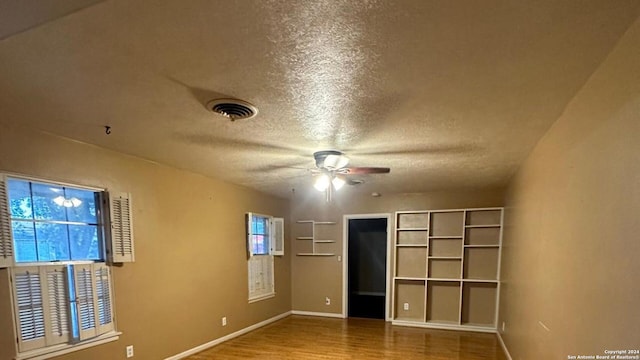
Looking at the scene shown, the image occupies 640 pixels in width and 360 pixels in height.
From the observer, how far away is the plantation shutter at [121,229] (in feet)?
10.1

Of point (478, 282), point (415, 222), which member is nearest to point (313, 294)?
point (415, 222)

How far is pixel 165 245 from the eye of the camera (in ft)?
12.2

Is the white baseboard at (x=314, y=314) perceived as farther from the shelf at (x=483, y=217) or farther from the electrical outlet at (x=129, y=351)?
the electrical outlet at (x=129, y=351)

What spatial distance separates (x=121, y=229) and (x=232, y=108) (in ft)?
7.01

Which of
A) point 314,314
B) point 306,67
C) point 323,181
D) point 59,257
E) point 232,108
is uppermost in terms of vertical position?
point 306,67

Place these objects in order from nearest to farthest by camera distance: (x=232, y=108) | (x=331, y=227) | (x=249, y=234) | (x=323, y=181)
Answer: (x=232, y=108), (x=323, y=181), (x=249, y=234), (x=331, y=227)

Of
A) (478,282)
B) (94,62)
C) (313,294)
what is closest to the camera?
(94,62)

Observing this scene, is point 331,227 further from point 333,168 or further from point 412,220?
point 333,168

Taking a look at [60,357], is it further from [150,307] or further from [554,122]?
[554,122]

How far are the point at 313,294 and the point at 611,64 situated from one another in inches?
237

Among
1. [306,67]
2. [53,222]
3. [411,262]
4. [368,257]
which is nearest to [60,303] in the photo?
[53,222]

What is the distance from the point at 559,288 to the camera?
6.59 ft

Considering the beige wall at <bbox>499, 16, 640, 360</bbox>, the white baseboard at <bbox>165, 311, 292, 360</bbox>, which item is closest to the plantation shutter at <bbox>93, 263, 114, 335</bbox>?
the white baseboard at <bbox>165, 311, 292, 360</bbox>

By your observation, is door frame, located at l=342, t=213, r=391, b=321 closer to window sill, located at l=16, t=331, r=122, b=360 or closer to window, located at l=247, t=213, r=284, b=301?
window, located at l=247, t=213, r=284, b=301
